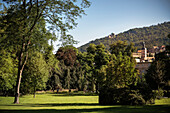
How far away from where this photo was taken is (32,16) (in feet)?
63.3

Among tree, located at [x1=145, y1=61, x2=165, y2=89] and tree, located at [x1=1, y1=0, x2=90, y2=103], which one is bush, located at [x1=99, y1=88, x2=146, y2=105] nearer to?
tree, located at [x1=1, y1=0, x2=90, y2=103]

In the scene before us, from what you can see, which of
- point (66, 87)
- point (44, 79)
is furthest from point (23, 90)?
point (66, 87)

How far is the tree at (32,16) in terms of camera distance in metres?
18.6

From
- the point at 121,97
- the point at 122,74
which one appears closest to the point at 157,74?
the point at 122,74

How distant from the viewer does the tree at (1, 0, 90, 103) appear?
18.6 metres

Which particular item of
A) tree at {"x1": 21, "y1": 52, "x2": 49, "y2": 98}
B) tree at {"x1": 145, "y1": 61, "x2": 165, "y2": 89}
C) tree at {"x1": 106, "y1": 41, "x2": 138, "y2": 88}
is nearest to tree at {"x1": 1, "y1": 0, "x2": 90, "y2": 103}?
tree at {"x1": 106, "y1": 41, "x2": 138, "y2": 88}

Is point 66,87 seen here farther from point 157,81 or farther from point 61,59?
point 157,81

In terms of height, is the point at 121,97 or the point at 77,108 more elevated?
the point at 121,97

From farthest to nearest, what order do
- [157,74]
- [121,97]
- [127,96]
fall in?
[157,74]
[121,97]
[127,96]

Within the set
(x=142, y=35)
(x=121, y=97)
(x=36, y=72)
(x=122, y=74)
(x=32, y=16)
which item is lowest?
(x=121, y=97)

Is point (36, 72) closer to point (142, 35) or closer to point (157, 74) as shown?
point (157, 74)

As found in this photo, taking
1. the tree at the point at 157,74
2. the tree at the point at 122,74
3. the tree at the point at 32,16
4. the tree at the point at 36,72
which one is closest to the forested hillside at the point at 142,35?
the tree at the point at 157,74

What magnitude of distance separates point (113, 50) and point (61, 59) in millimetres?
18418

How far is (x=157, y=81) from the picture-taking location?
30.8 meters
